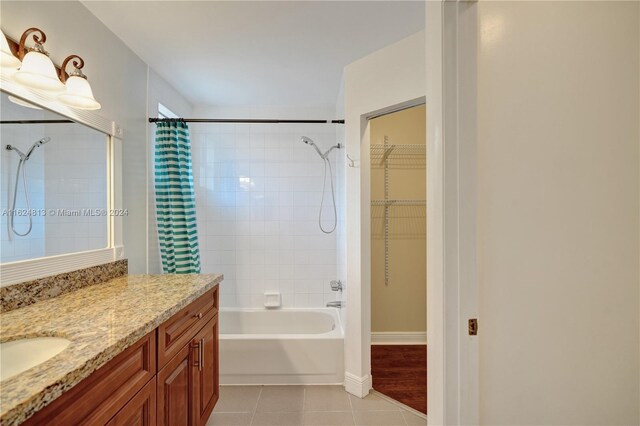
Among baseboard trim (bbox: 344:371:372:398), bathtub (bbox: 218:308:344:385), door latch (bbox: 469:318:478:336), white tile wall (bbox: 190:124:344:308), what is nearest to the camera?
door latch (bbox: 469:318:478:336)

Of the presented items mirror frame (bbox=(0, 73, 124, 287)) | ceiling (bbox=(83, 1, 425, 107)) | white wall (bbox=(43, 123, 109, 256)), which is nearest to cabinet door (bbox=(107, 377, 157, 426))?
mirror frame (bbox=(0, 73, 124, 287))

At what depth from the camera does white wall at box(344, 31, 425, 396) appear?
82.1 inches

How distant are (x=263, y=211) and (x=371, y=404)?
1.97 metres

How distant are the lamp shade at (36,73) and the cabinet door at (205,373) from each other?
1.29m

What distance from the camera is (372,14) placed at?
67.0 inches

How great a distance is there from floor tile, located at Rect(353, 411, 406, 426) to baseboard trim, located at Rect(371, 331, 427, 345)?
1015 mm

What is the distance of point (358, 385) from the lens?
2.16 meters

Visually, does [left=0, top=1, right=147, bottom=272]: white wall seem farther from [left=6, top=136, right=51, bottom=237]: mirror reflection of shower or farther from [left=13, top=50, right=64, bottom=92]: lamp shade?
[left=6, top=136, right=51, bottom=237]: mirror reflection of shower

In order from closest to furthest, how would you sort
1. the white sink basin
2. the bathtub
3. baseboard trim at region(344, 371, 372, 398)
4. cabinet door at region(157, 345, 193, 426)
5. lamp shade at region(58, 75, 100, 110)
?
the white sink basin < cabinet door at region(157, 345, 193, 426) < lamp shade at region(58, 75, 100, 110) < baseboard trim at region(344, 371, 372, 398) < the bathtub

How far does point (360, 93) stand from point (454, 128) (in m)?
1.31

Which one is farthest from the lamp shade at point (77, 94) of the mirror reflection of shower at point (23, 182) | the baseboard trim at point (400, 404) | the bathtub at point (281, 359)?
the baseboard trim at point (400, 404)

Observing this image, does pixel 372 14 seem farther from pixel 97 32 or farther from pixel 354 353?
pixel 354 353

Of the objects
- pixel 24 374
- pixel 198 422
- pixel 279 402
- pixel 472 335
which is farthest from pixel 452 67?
pixel 279 402

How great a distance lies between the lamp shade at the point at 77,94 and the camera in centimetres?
141
